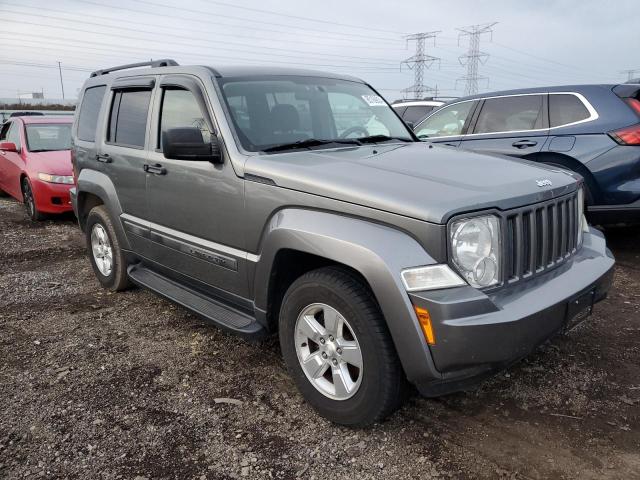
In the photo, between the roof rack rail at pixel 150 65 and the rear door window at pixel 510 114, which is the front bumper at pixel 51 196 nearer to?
the roof rack rail at pixel 150 65

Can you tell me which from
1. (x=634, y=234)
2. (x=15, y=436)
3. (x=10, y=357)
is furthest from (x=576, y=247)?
(x=634, y=234)

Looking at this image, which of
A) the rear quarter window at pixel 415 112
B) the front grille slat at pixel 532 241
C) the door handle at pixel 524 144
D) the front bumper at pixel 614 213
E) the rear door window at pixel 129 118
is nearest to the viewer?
the front grille slat at pixel 532 241

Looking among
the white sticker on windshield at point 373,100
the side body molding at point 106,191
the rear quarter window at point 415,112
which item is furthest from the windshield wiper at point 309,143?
the rear quarter window at point 415,112

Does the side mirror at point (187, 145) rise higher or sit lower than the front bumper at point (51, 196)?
higher

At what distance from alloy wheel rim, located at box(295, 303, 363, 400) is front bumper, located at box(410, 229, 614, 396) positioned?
0.42m

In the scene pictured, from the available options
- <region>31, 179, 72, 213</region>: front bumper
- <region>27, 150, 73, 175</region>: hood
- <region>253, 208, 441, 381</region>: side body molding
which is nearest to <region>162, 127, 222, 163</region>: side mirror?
<region>253, 208, 441, 381</region>: side body molding

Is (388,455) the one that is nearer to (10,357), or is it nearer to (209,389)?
(209,389)

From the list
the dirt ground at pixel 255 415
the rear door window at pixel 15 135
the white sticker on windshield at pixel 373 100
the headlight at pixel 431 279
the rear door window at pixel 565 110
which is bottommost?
the dirt ground at pixel 255 415

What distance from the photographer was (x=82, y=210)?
5.12 m

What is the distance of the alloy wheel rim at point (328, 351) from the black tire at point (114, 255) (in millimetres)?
2401

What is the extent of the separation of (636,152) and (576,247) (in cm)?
277

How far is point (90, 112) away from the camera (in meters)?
4.99

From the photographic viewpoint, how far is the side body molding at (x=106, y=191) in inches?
172

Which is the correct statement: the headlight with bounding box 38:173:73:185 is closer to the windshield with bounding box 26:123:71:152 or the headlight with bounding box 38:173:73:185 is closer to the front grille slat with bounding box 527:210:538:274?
the windshield with bounding box 26:123:71:152
